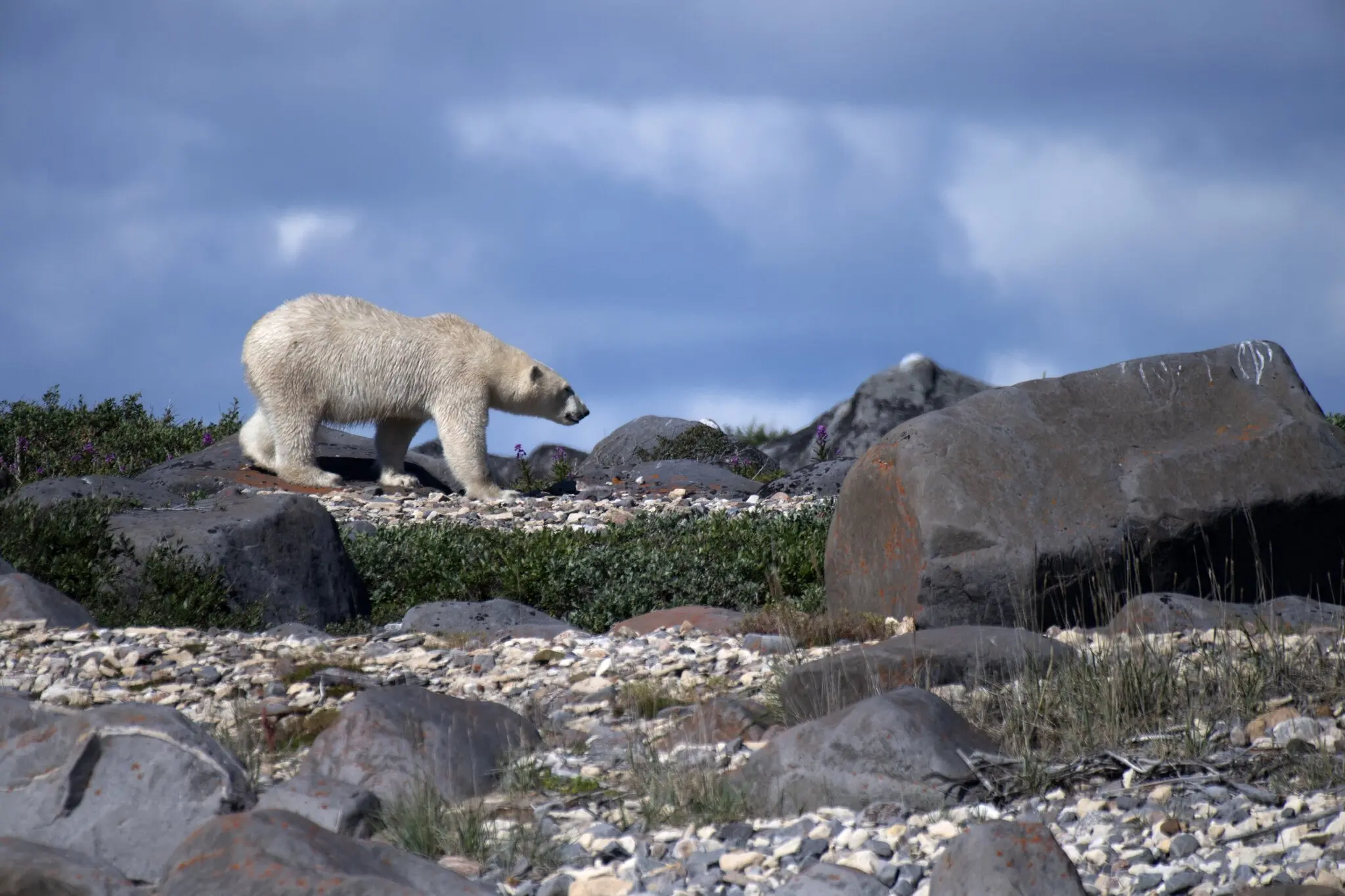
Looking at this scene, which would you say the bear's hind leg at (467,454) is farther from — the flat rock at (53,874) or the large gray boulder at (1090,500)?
the flat rock at (53,874)

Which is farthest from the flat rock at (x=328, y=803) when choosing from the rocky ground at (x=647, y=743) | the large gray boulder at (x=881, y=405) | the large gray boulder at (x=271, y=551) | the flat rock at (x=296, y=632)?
the large gray boulder at (x=881, y=405)

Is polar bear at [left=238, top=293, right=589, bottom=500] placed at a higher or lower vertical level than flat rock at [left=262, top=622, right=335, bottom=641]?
higher

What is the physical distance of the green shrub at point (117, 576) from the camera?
912cm

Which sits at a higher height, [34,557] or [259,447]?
[259,447]

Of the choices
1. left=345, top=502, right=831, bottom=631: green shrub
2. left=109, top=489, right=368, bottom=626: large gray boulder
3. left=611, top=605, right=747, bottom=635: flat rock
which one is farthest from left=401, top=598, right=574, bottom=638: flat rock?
left=109, top=489, right=368, bottom=626: large gray boulder

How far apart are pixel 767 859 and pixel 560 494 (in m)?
12.4

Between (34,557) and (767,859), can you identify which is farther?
(34,557)

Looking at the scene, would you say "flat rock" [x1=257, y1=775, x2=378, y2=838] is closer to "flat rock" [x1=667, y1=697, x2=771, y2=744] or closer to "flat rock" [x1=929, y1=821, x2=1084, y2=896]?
"flat rock" [x1=667, y1=697, x2=771, y2=744]

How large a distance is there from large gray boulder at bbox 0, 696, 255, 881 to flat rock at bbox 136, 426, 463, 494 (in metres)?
10.5

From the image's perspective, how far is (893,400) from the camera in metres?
22.5

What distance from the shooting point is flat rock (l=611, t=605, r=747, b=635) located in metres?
8.20

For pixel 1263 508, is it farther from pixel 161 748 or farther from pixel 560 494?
pixel 560 494

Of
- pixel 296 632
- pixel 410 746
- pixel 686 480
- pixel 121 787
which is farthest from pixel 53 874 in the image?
pixel 686 480

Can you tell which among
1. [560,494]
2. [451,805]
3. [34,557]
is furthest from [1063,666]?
[560,494]
